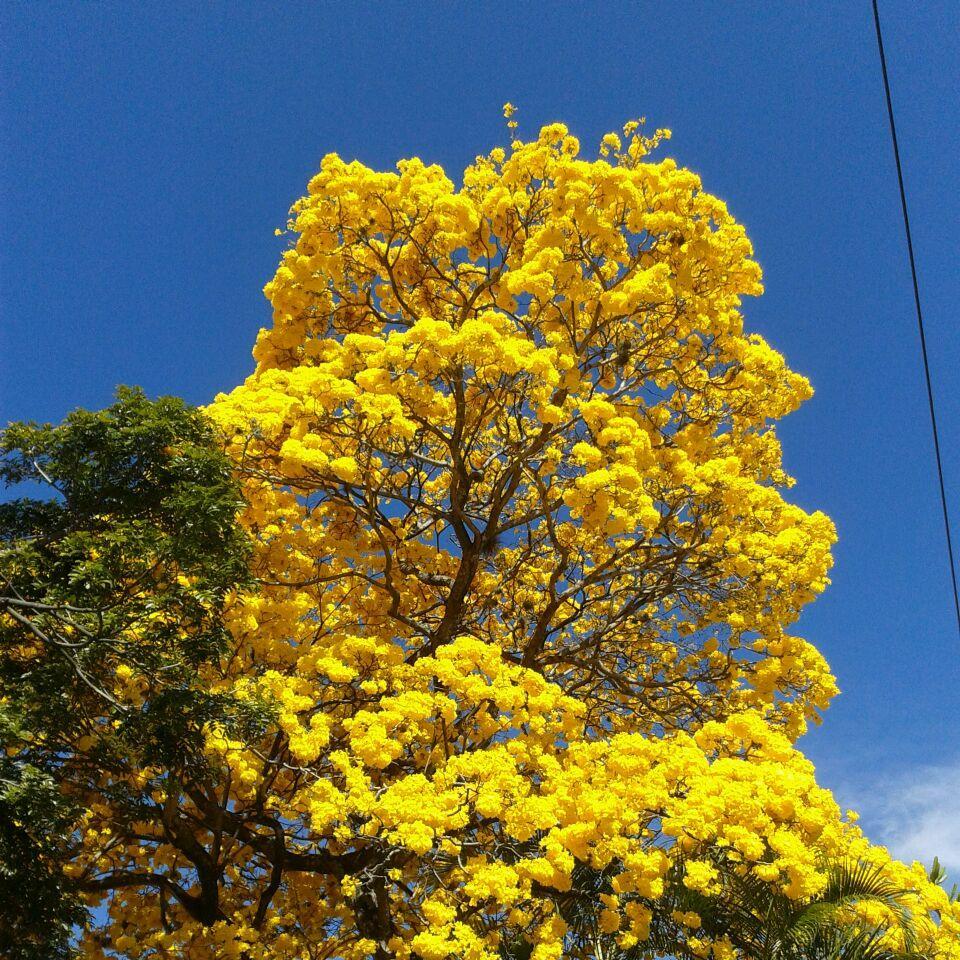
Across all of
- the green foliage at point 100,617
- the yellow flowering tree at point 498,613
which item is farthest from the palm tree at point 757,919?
the green foliage at point 100,617

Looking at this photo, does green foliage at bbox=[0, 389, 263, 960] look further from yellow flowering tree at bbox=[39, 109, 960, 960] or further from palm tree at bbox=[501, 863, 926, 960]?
palm tree at bbox=[501, 863, 926, 960]

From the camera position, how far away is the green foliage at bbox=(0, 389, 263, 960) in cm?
662

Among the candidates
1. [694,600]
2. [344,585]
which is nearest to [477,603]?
[344,585]

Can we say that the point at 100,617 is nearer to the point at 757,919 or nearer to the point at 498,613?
the point at 757,919

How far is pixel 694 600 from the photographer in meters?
11.3

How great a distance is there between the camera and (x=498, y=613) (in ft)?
42.3

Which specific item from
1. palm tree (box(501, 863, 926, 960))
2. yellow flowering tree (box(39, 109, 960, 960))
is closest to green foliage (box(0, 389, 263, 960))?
yellow flowering tree (box(39, 109, 960, 960))

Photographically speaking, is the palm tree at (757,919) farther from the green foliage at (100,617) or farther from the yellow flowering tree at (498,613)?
the green foliage at (100,617)

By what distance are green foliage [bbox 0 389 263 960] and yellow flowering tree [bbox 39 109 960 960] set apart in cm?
51

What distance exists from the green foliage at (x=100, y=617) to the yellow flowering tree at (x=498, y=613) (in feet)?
1.69

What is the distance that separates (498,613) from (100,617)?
23.9 feet

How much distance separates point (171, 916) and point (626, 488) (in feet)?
24.1

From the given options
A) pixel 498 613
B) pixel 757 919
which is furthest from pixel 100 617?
pixel 498 613

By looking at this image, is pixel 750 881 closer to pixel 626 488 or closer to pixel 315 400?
pixel 626 488
